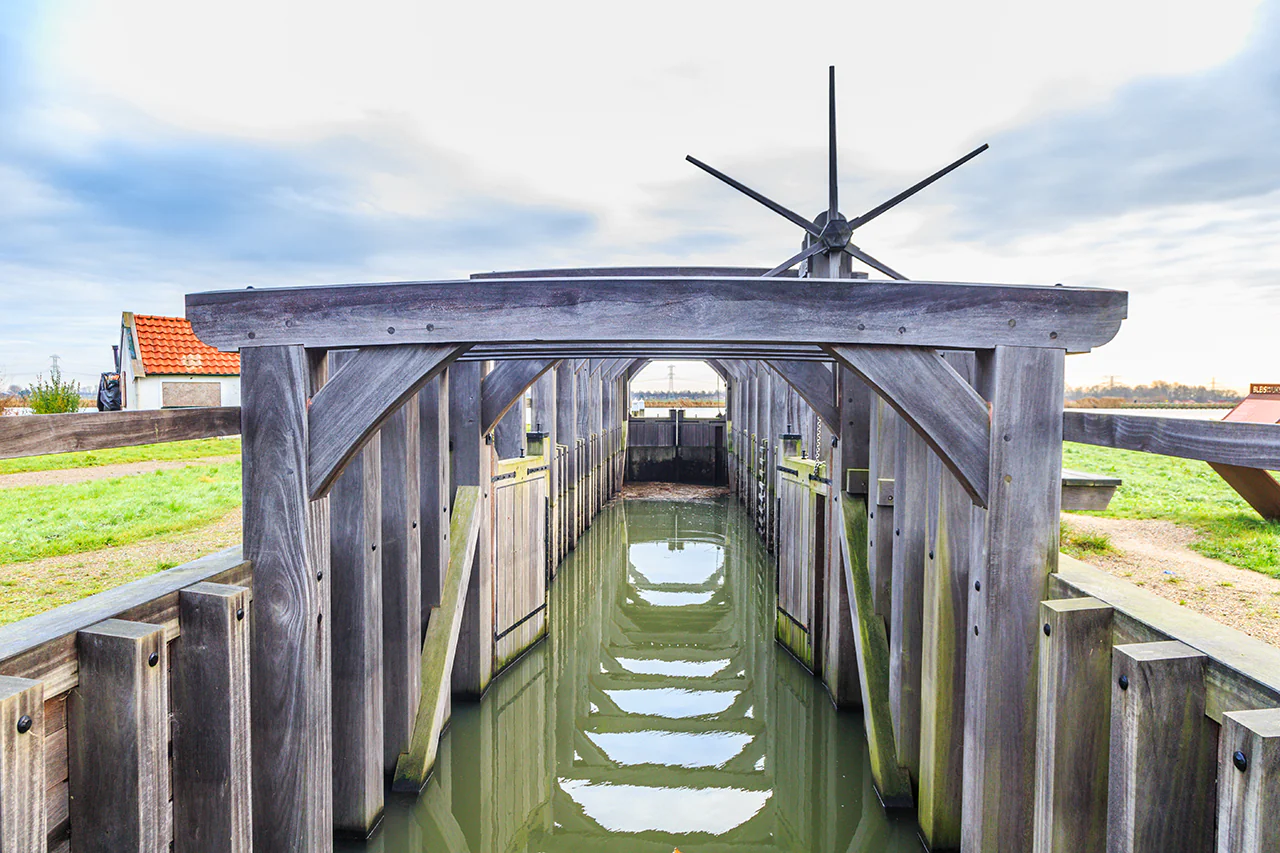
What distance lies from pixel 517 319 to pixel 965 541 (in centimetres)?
209

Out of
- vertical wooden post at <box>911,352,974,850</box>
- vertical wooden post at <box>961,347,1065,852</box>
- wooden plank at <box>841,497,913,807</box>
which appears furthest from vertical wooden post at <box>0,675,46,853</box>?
wooden plank at <box>841,497,913,807</box>

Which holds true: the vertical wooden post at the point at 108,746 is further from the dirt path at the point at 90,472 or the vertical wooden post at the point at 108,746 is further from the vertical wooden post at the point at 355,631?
the dirt path at the point at 90,472

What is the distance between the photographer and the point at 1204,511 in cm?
847

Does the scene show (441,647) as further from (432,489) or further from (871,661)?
(871,661)

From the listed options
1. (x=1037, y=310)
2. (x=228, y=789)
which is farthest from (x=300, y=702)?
(x=1037, y=310)

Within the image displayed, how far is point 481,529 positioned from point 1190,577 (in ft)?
18.1

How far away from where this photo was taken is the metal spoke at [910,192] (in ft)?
15.6

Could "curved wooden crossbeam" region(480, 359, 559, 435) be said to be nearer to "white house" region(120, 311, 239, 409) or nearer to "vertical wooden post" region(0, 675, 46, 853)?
"vertical wooden post" region(0, 675, 46, 853)

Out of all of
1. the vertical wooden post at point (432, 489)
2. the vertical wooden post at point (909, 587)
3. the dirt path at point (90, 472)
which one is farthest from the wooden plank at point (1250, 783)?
the dirt path at point (90, 472)

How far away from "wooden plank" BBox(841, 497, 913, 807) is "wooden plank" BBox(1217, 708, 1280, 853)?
2.56 metres

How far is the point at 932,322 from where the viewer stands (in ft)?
8.03

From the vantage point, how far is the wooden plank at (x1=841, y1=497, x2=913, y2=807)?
3869mm

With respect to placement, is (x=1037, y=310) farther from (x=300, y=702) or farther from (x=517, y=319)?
(x=300, y=702)

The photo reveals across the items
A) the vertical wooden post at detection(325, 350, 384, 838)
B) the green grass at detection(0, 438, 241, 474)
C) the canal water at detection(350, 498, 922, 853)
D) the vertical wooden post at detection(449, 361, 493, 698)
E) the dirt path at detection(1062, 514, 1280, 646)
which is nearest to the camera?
the vertical wooden post at detection(325, 350, 384, 838)
